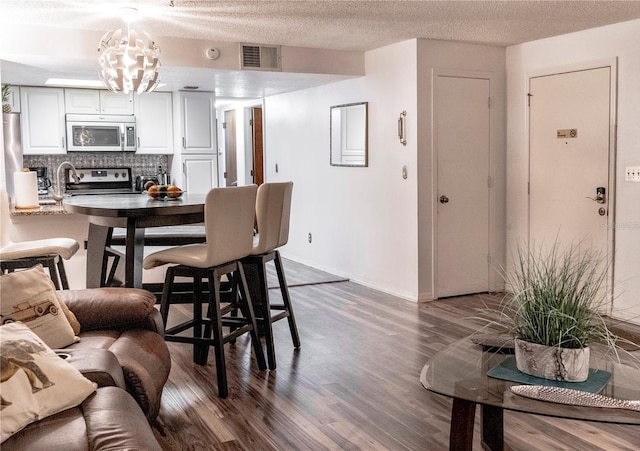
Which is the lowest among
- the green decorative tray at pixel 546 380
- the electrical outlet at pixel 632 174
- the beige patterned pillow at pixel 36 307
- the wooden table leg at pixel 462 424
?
the wooden table leg at pixel 462 424

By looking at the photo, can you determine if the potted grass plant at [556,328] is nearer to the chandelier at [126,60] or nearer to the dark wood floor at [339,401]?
the dark wood floor at [339,401]

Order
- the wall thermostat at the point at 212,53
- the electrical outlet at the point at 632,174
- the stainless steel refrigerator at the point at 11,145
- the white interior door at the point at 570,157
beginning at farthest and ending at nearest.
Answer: the stainless steel refrigerator at the point at 11,145 → the wall thermostat at the point at 212,53 → the white interior door at the point at 570,157 → the electrical outlet at the point at 632,174

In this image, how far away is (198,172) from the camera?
838 centimetres

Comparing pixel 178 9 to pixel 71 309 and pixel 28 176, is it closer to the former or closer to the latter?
pixel 28 176

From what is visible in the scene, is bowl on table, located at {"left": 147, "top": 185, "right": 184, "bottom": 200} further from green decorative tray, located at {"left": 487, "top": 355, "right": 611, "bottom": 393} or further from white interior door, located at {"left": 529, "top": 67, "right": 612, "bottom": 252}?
white interior door, located at {"left": 529, "top": 67, "right": 612, "bottom": 252}

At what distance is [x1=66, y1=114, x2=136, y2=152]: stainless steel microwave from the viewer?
7.82 m

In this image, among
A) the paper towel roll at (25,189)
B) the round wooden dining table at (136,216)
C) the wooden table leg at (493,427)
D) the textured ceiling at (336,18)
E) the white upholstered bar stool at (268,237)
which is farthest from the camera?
the paper towel roll at (25,189)

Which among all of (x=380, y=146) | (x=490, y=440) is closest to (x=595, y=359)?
(x=490, y=440)

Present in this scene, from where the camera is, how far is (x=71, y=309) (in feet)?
10.1

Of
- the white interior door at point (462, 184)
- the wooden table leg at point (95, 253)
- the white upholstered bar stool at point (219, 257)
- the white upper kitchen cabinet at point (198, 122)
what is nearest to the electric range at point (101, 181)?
the white upper kitchen cabinet at point (198, 122)

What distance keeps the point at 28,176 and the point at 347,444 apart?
320cm

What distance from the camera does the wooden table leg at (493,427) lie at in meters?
2.88

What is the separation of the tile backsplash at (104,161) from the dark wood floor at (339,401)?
13.8ft

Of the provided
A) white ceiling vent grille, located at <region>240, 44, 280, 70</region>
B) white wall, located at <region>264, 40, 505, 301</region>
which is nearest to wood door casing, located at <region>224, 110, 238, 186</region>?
white wall, located at <region>264, 40, 505, 301</region>
